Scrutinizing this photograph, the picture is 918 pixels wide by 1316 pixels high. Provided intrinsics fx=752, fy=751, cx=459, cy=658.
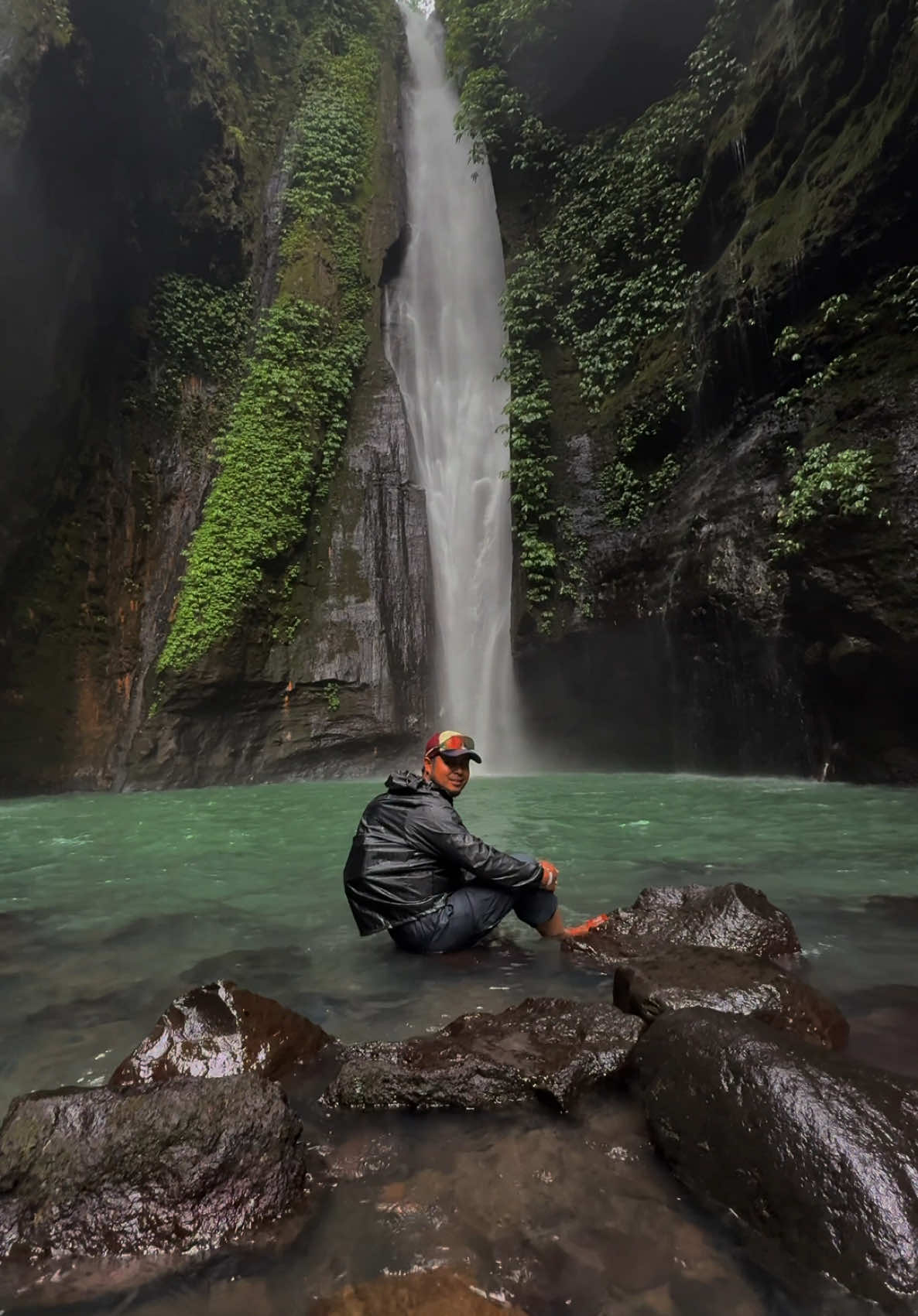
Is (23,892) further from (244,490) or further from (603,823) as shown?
(244,490)

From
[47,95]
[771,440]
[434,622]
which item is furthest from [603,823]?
[47,95]

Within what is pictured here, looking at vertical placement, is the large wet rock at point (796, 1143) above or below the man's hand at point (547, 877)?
below

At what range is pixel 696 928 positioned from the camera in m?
3.89

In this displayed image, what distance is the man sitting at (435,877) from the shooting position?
400 cm

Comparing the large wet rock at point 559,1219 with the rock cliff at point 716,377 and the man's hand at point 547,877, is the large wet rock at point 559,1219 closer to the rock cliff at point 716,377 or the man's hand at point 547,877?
the man's hand at point 547,877

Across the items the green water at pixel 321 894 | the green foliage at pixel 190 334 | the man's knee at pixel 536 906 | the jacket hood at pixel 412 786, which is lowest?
the green water at pixel 321 894

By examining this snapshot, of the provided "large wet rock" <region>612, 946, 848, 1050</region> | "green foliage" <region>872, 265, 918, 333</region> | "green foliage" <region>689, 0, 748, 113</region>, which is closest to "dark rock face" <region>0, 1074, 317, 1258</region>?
"large wet rock" <region>612, 946, 848, 1050</region>

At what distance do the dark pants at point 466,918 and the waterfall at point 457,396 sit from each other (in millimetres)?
11087

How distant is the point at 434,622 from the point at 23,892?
11613 mm

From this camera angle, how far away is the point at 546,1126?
2.29 m

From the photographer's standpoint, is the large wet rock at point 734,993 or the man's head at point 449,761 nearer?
the large wet rock at point 734,993

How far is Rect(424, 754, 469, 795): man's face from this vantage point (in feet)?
13.7

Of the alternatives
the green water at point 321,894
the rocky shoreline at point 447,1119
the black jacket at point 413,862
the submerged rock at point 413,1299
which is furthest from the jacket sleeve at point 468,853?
the submerged rock at point 413,1299

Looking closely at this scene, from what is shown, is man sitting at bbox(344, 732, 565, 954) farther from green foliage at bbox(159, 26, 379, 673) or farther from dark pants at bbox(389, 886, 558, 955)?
green foliage at bbox(159, 26, 379, 673)
